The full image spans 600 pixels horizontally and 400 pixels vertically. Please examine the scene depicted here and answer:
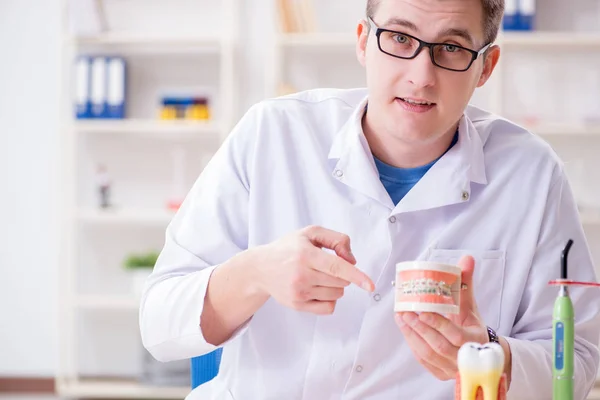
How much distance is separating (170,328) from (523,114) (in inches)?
131

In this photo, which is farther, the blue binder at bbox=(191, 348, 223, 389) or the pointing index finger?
the blue binder at bbox=(191, 348, 223, 389)

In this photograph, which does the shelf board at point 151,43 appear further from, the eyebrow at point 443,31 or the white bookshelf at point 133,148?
the eyebrow at point 443,31

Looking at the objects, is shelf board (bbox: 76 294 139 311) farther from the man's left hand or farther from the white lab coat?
the man's left hand

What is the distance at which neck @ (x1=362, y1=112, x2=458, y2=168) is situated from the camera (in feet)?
4.96

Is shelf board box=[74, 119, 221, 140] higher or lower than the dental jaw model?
higher

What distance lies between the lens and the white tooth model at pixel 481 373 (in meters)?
0.98

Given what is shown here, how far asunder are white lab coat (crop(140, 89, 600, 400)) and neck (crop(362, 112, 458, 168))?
0.03 m

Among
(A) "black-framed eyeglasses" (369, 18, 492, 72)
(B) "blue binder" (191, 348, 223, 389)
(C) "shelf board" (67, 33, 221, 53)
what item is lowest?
(B) "blue binder" (191, 348, 223, 389)

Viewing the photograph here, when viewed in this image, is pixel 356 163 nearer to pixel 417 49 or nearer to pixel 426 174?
pixel 426 174

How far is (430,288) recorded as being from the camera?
1.06 m

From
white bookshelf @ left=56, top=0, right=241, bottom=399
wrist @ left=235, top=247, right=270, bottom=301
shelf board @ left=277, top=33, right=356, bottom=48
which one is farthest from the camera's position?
white bookshelf @ left=56, top=0, right=241, bottom=399

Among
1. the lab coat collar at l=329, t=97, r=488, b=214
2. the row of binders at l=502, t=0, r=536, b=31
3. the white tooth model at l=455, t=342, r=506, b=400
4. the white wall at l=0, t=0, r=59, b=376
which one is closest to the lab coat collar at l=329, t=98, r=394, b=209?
the lab coat collar at l=329, t=97, r=488, b=214

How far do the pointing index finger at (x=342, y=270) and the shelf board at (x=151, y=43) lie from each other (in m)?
3.28

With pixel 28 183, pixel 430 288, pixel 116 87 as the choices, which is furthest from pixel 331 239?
pixel 28 183
